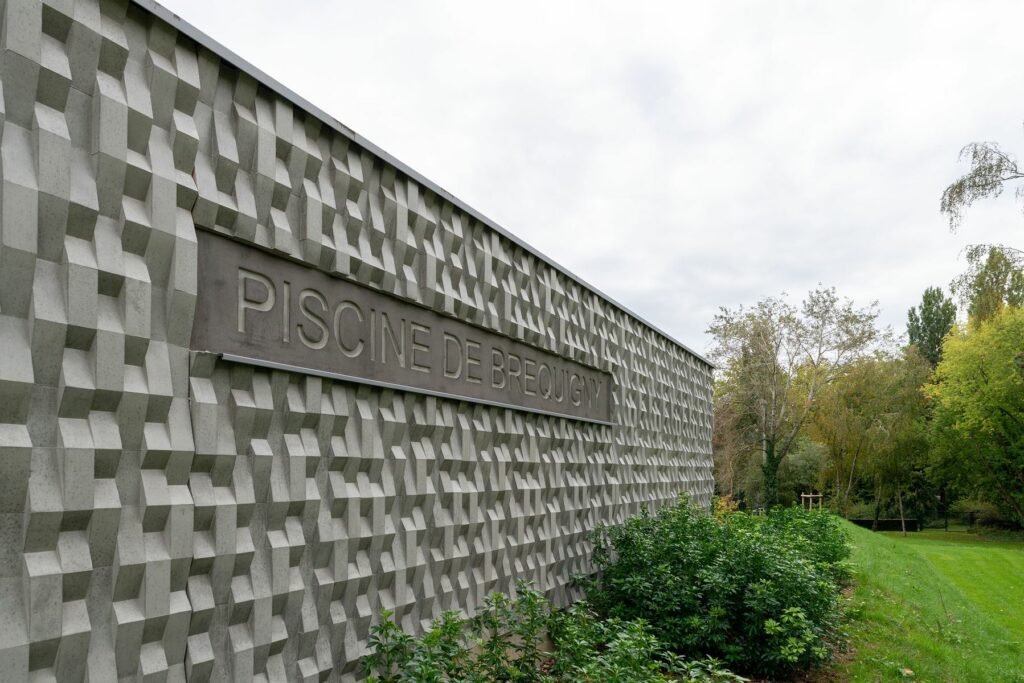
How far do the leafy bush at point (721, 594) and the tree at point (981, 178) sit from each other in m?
8.01

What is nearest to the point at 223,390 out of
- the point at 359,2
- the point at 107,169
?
the point at 107,169

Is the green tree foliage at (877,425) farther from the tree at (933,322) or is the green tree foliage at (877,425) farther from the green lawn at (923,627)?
the green lawn at (923,627)

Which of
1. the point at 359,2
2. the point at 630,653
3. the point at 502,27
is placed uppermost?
the point at 502,27

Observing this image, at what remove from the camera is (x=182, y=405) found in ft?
9.79

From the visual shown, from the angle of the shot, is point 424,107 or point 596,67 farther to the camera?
point 596,67

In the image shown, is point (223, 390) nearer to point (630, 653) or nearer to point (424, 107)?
point (630, 653)

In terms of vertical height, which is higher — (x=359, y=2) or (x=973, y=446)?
(x=359, y=2)

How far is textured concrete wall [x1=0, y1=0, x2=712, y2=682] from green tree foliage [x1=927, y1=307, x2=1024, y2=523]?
2990cm

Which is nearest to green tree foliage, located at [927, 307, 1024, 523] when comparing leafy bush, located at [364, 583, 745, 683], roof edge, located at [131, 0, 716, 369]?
roof edge, located at [131, 0, 716, 369]

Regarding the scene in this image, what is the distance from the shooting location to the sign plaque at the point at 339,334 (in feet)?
10.6

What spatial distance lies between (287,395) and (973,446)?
3419cm

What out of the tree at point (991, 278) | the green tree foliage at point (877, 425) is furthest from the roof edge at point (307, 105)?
the green tree foliage at point (877, 425)

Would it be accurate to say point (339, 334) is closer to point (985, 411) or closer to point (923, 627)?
point (923, 627)

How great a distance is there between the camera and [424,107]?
25.4ft
